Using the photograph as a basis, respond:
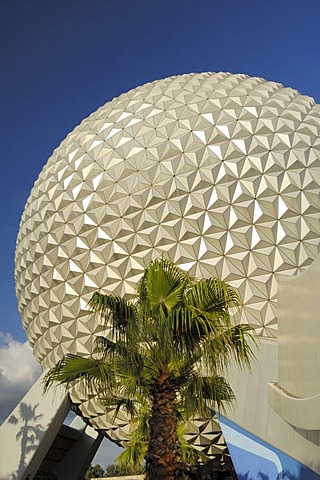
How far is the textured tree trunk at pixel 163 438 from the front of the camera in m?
6.06

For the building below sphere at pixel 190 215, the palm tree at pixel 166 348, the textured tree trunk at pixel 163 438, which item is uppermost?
the building below sphere at pixel 190 215

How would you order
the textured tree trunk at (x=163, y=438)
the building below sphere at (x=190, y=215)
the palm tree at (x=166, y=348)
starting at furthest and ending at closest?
the building below sphere at (x=190, y=215) → the palm tree at (x=166, y=348) → the textured tree trunk at (x=163, y=438)

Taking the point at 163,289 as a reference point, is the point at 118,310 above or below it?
below

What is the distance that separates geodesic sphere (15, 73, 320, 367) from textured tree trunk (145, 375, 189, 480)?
8508 mm

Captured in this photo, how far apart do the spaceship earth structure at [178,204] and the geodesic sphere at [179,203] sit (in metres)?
0.04

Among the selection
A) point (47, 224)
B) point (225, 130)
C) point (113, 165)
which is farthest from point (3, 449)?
point (225, 130)

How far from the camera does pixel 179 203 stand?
627 inches

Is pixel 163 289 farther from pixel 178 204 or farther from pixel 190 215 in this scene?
pixel 178 204

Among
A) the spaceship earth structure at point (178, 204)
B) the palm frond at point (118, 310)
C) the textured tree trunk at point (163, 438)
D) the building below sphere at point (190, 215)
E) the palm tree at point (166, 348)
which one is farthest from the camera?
the spaceship earth structure at point (178, 204)

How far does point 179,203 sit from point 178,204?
50mm

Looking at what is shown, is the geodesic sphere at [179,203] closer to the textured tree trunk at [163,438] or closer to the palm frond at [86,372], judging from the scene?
the textured tree trunk at [163,438]

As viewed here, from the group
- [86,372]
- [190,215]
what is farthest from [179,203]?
[86,372]

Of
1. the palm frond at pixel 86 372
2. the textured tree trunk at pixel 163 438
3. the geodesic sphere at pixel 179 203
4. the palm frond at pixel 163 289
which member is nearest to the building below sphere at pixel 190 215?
the geodesic sphere at pixel 179 203

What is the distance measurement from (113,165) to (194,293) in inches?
468
